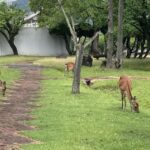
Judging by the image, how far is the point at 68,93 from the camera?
25.9 metres

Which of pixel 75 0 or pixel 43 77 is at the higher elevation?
pixel 75 0

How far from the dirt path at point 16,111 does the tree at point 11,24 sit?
38.4m

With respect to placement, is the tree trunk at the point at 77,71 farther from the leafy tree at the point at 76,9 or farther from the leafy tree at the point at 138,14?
the leafy tree at the point at 138,14

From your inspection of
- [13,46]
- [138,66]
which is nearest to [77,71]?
[138,66]

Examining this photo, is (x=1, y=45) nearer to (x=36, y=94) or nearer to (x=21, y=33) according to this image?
(x=21, y=33)

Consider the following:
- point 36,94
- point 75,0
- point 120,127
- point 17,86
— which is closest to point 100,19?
point 75,0

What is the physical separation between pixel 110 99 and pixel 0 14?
41290 millimetres

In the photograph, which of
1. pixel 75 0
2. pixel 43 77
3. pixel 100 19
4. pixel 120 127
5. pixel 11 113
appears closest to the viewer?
pixel 120 127

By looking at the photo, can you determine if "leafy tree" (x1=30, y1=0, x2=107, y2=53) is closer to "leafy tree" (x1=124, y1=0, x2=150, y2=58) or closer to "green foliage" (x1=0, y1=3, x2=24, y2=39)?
"leafy tree" (x1=124, y1=0, x2=150, y2=58)

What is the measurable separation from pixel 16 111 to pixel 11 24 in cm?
5326

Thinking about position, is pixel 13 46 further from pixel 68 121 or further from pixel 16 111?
pixel 68 121

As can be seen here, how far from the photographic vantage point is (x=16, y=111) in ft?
62.4

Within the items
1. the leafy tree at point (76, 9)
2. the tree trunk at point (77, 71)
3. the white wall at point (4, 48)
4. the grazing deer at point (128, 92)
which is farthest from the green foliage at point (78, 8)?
the grazing deer at point (128, 92)

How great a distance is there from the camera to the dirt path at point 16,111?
43.9 ft
